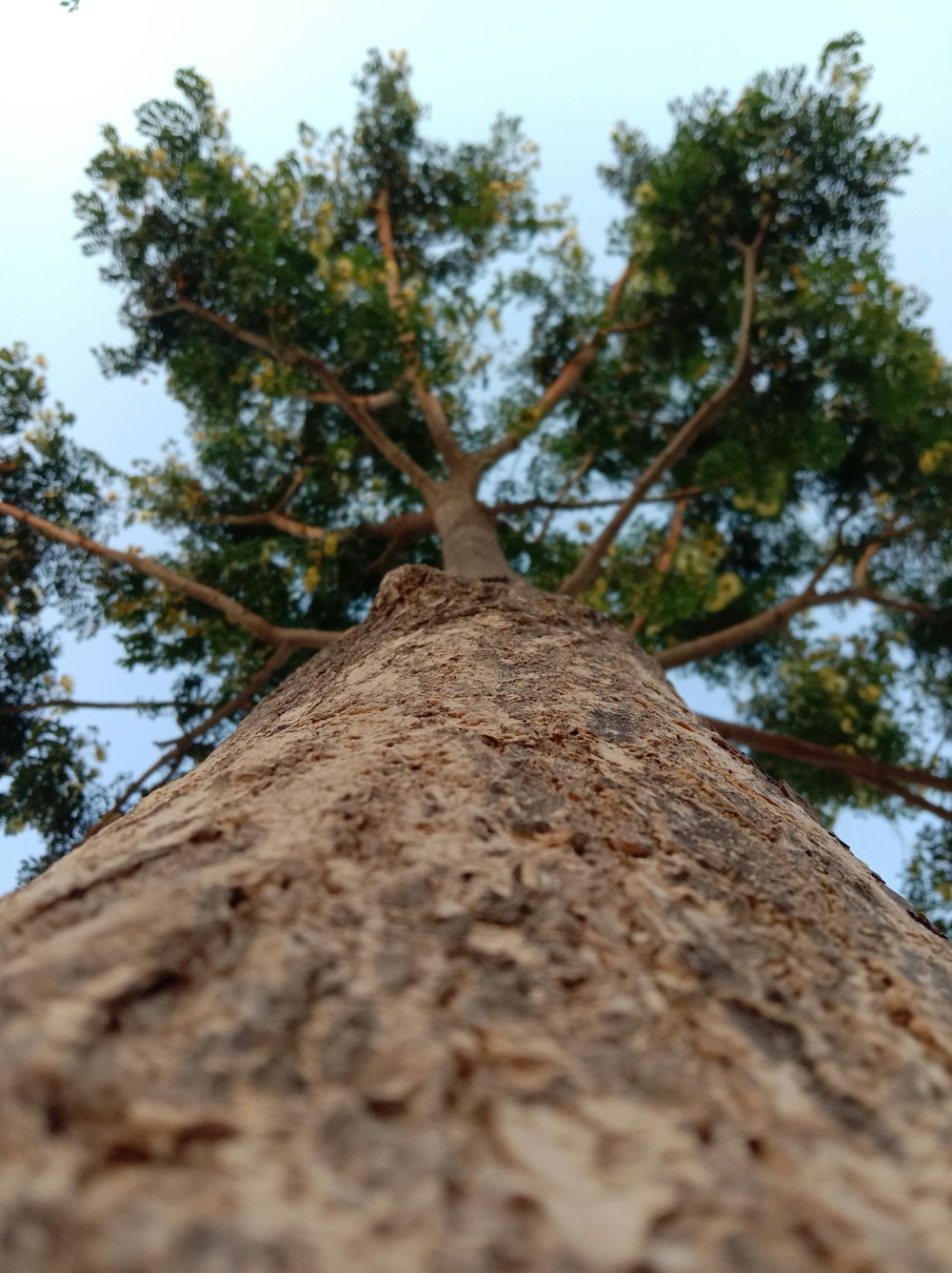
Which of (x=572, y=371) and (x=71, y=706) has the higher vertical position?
(x=572, y=371)

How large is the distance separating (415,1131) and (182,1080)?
199mm

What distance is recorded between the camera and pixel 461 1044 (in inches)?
31.0

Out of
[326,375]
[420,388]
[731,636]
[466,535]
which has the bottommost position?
[466,535]

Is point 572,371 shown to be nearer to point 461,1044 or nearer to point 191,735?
point 191,735

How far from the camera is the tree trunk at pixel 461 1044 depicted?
0.62 meters

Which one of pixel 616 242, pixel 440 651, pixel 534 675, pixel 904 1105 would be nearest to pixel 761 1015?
pixel 904 1105

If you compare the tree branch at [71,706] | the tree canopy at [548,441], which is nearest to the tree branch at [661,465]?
the tree canopy at [548,441]

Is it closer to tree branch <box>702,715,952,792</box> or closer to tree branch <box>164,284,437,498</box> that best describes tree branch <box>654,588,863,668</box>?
tree branch <box>702,715,952,792</box>

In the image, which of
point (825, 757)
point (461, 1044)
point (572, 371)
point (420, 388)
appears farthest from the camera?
point (572, 371)

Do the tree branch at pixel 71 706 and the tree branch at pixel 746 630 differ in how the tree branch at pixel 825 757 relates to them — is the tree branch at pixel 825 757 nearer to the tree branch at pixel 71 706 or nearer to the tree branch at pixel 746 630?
the tree branch at pixel 746 630

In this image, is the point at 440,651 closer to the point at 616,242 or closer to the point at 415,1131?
the point at 415,1131

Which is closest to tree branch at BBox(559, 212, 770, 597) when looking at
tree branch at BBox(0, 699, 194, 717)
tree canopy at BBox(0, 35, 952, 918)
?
tree canopy at BBox(0, 35, 952, 918)

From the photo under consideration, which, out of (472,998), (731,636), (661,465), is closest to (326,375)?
(661,465)

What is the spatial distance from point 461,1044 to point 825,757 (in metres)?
5.17
